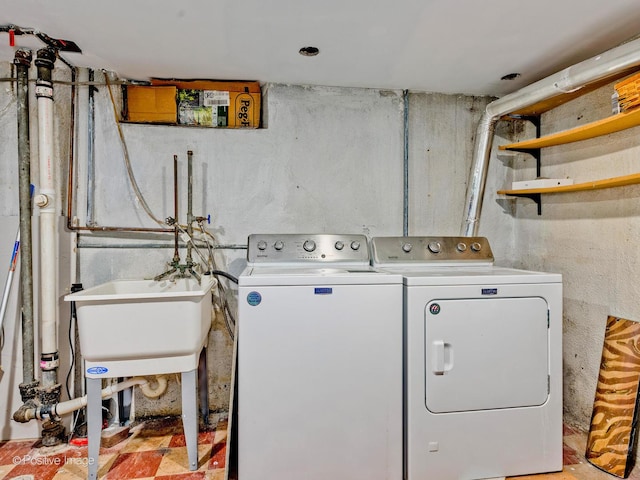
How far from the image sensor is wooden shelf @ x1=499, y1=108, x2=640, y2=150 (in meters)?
1.70

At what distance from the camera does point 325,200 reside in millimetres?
2504

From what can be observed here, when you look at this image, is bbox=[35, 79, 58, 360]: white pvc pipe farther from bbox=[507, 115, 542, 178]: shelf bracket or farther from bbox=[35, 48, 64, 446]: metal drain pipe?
bbox=[507, 115, 542, 178]: shelf bracket

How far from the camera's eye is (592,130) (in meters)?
1.89

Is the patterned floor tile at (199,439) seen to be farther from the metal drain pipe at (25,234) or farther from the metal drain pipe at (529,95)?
the metal drain pipe at (529,95)

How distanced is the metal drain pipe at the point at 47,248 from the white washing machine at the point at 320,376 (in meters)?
1.17

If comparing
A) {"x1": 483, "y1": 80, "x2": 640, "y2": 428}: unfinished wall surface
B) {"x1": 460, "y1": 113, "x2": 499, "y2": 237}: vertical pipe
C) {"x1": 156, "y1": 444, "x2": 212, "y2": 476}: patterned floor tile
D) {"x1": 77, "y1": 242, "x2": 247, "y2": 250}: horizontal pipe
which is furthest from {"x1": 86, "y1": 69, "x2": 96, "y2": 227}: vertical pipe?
{"x1": 483, "y1": 80, "x2": 640, "y2": 428}: unfinished wall surface

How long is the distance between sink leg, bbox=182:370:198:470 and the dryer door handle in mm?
1167

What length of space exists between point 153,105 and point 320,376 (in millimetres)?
1960

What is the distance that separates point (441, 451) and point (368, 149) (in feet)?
6.02

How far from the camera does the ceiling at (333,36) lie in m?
1.58

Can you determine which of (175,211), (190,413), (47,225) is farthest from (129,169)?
(190,413)

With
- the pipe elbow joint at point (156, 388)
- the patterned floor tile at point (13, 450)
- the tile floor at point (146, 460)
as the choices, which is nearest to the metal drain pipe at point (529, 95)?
the tile floor at point (146, 460)

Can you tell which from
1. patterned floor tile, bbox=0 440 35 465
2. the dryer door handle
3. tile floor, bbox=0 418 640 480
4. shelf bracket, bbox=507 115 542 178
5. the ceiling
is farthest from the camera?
shelf bracket, bbox=507 115 542 178

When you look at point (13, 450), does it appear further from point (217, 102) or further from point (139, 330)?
point (217, 102)
